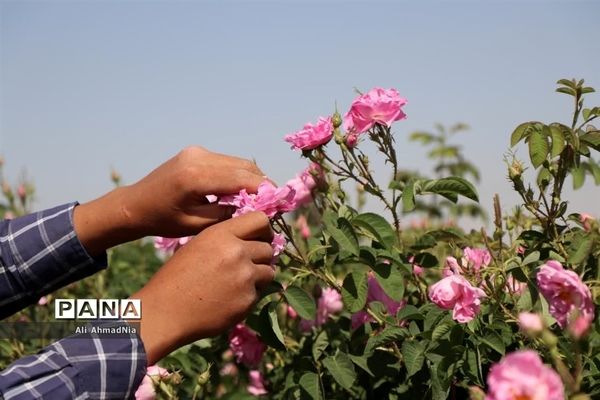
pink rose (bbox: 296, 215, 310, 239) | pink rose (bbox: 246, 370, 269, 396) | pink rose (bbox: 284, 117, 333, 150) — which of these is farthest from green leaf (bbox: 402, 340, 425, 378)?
pink rose (bbox: 296, 215, 310, 239)

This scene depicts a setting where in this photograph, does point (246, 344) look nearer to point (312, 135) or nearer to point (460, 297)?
point (312, 135)

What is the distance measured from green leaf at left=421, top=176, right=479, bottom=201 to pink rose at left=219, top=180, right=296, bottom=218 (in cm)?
36

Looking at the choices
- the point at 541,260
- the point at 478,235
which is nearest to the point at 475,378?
the point at 541,260

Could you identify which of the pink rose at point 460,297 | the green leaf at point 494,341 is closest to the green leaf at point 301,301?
the pink rose at point 460,297

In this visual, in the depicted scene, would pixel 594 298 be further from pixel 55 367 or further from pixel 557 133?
pixel 55 367

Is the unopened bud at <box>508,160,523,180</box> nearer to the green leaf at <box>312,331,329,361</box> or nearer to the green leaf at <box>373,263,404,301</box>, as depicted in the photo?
the green leaf at <box>373,263,404,301</box>

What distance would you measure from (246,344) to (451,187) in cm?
82

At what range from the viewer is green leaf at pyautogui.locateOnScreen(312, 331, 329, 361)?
5.92 ft

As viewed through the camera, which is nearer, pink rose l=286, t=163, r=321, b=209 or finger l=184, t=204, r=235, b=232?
finger l=184, t=204, r=235, b=232

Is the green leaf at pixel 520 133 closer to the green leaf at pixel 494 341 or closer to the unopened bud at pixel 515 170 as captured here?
the unopened bud at pixel 515 170

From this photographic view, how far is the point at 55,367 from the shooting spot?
4.16 feet

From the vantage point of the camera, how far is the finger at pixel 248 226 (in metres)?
1.34

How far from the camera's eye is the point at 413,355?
1517 mm

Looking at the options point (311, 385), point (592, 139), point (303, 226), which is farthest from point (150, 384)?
point (303, 226)
